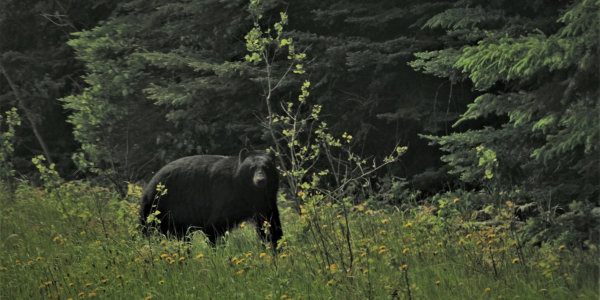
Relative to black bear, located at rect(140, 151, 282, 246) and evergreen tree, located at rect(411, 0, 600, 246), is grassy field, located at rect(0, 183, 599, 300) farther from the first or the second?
evergreen tree, located at rect(411, 0, 600, 246)

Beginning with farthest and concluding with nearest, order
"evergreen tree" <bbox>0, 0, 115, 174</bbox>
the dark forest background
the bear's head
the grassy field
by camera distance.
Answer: "evergreen tree" <bbox>0, 0, 115, 174</bbox>
the bear's head
the dark forest background
the grassy field

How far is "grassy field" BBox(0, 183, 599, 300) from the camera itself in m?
3.98

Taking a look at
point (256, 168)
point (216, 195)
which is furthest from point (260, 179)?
point (216, 195)

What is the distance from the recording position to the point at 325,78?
884cm

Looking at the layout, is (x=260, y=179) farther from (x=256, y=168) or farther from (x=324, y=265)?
(x=324, y=265)

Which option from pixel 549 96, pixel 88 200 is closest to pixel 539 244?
pixel 549 96

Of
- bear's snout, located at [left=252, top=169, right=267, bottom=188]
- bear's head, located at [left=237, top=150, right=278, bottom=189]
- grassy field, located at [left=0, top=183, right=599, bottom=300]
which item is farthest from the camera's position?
bear's head, located at [left=237, top=150, right=278, bottom=189]

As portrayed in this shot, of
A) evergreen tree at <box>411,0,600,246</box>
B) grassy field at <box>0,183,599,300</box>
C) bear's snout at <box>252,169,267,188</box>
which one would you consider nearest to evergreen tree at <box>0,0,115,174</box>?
grassy field at <box>0,183,599,300</box>

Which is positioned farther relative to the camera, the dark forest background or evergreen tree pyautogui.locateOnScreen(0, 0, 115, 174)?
evergreen tree pyautogui.locateOnScreen(0, 0, 115, 174)

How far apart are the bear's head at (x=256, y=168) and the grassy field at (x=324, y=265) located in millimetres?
588

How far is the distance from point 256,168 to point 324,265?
178cm

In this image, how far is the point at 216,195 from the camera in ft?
20.3

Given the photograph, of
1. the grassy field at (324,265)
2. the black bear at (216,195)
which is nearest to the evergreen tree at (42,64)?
the black bear at (216,195)

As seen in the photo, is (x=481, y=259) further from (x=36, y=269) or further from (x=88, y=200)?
(x=88, y=200)
